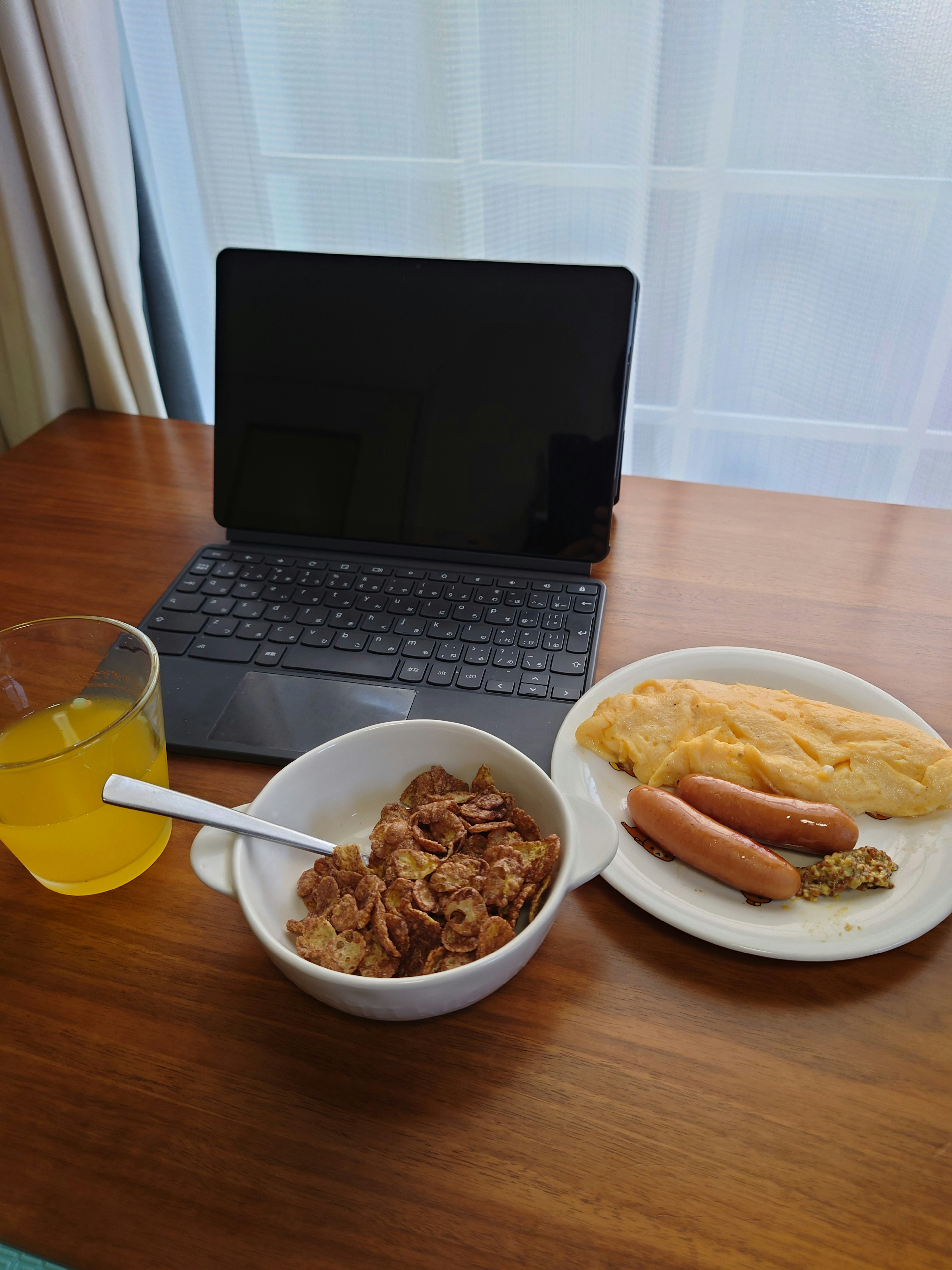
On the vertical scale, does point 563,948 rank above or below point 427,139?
below

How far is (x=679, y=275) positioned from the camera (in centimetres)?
178

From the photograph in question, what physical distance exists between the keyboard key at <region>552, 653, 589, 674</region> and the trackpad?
0.16 meters

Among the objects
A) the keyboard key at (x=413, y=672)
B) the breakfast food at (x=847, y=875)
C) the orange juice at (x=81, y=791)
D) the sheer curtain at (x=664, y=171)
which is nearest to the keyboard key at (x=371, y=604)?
the keyboard key at (x=413, y=672)

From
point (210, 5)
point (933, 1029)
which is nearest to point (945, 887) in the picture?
point (933, 1029)

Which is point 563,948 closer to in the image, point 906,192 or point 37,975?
point 37,975

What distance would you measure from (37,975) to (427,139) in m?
1.66

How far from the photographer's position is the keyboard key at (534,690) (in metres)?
0.88

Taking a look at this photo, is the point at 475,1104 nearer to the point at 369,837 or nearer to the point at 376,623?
the point at 369,837

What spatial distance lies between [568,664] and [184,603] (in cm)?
46

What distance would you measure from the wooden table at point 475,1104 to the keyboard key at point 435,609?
1.02 feet

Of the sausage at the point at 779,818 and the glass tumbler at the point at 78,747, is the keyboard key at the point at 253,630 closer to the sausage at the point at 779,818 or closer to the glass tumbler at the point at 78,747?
the glass tumbler at the point at 78,747

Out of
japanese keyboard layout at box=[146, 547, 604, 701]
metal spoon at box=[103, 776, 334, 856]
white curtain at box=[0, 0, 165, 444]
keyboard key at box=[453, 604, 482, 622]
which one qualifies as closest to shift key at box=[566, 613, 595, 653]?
japanese keyboard layout at box=[146, 547, 604, 701]

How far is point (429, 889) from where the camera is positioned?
62cm

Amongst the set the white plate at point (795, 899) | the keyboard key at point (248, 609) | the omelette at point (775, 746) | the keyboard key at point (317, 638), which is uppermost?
the omelette at point (775, 746)
